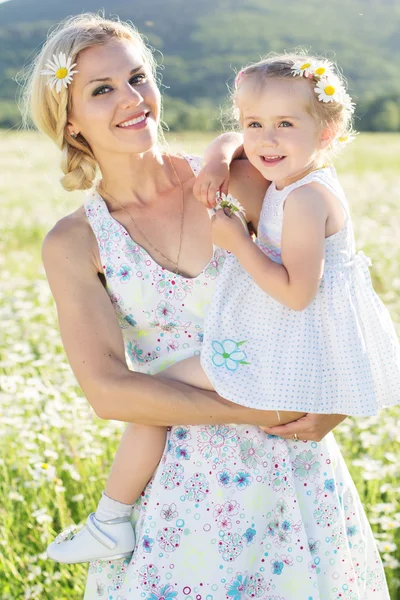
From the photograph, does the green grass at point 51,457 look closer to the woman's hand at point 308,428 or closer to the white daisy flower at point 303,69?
the white daisy flower at point 303,69

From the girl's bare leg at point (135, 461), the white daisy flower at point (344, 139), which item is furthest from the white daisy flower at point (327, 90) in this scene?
the girl's bare leg at point (135, 461)

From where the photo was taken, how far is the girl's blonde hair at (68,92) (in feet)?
9.04

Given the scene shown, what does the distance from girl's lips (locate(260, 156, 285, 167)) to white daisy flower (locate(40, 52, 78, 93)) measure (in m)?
0.72

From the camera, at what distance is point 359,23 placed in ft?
274

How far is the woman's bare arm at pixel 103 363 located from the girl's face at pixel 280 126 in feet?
2.19

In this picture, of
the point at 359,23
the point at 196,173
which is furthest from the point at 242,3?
the point at 196,173

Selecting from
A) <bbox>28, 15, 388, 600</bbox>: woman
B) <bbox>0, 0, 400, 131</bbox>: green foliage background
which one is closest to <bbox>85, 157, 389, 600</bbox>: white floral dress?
<bbox>28, 15, 388, 600</bbox>: woman

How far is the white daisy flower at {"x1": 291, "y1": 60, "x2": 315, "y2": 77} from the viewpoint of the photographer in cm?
252

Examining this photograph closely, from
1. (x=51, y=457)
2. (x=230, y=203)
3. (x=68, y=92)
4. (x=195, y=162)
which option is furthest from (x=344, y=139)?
(x=51, y=457)

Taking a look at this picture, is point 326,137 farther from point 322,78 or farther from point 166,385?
point 166,385

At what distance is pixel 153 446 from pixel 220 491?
0.83 ft

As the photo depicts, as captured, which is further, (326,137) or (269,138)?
(326,137)

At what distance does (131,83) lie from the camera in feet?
9.20

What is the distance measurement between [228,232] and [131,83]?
688mm
